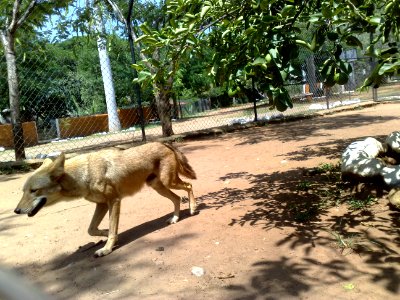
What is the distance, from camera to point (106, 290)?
3.56 metres

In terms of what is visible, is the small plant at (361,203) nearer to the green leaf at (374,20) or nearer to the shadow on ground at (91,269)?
the shadow on ground at (91,269)

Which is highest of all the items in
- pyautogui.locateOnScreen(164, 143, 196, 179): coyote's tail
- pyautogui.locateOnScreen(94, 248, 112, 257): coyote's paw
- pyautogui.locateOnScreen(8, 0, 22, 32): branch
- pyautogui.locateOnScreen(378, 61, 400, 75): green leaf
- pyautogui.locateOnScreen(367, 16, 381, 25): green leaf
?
pyautogui.locateOnScreen(8, 0, 22, 32): branch

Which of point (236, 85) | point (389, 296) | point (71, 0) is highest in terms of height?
point (71, 0)

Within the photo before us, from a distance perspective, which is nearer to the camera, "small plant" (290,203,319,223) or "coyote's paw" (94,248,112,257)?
"coyote's paw" (94,248,112,257)

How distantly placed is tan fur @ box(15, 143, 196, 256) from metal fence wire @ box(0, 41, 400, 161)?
9.81 meters

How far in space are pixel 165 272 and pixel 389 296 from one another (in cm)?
173

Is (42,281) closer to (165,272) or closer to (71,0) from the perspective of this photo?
(165,272)

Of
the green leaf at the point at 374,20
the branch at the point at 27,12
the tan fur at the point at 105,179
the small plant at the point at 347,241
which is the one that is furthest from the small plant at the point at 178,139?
the green leaf at the point at 374,20

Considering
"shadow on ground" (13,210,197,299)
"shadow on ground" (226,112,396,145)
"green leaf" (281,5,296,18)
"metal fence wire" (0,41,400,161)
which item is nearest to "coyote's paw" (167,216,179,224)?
"shadow on ground" (13,210,197,299)

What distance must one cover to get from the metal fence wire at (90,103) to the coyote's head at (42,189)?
10.8 metres

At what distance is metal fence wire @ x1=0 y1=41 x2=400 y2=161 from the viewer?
1716 cm

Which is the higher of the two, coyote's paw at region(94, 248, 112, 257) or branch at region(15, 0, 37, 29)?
branch at region(15, 0, 37, 29)

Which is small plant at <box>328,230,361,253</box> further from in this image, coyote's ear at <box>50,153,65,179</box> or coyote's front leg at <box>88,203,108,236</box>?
coyote's ear at <box>50,153,65,179</box>

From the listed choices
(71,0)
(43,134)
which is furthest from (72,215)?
(43,134)
